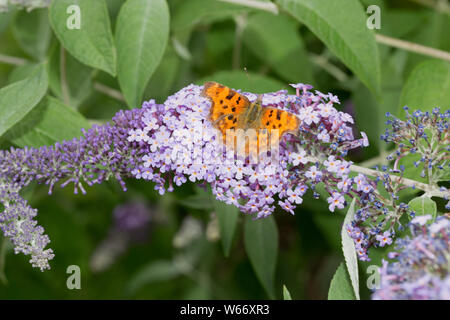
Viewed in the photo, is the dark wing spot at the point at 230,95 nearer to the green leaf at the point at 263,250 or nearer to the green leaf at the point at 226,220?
the green leaf at the point at 226,220

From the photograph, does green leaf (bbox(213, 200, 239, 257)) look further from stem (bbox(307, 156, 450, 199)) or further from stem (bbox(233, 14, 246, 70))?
stem (bbox(233, 14, 246, 70))

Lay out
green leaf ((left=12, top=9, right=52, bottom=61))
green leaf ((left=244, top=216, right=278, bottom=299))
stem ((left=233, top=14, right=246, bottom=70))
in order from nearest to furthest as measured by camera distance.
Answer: green leaf ((left=244, top=216, right=278, bottom=299)) < green leaf ((left=12, top=9, right=52, bottom=61)) < stem ((left=233, top=14, right=246, bottom=70))

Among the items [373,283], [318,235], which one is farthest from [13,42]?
[373,283]

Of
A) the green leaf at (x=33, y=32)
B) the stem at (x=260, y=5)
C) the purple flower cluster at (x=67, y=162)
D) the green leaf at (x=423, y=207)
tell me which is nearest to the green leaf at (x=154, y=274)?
the green leaf at (x=33, y=32)

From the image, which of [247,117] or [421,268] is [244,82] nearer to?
[247,117]

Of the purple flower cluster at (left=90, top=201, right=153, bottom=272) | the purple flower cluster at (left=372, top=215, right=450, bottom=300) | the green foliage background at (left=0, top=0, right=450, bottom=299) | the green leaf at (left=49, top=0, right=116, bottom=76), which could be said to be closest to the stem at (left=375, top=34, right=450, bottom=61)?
the green foliage background at (left=0, top=0, right=450, bottom=299)

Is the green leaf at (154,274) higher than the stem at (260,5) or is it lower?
lower
